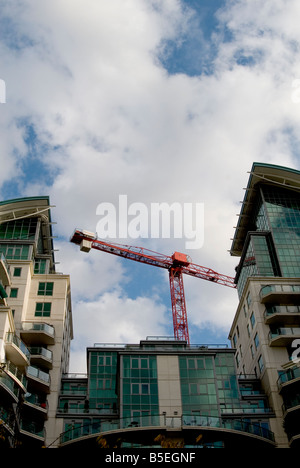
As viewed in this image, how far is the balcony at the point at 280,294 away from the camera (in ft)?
170

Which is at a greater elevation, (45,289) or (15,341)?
(45,289)

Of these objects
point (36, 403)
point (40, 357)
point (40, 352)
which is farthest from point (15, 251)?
point (36, 403)

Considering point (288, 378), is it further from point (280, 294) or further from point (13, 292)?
point (13, 292)

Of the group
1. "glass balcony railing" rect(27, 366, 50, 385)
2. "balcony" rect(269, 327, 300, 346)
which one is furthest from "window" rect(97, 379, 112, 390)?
"balcony" rect(269, 327, 300, 346)

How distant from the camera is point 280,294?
170 feet

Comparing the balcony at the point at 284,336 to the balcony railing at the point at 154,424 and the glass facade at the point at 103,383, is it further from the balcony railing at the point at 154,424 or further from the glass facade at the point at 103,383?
the glass facade at the point at 103,383

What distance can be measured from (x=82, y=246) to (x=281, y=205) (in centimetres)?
3779

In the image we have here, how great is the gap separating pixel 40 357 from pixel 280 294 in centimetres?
2479

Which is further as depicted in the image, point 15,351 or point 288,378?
point 288,378

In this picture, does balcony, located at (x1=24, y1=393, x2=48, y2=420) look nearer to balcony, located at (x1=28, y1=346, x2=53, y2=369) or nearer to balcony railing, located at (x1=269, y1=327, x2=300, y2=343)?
balcony, located at (x1=28, y1=346, x2=53, y2=369)

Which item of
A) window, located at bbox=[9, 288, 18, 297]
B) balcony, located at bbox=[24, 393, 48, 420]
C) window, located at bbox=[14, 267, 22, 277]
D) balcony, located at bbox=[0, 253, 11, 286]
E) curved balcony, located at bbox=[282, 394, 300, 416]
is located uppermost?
window, located at bbox=[14, 267, 22, 277]

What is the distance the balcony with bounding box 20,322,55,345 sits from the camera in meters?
49.1
